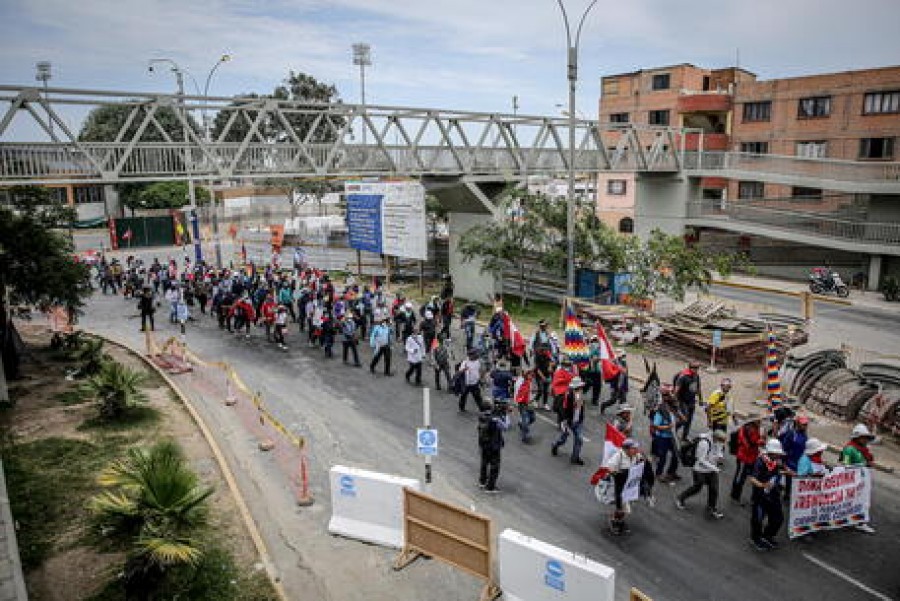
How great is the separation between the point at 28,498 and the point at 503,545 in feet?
24.5

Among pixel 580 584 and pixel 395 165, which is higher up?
pixel 395 165

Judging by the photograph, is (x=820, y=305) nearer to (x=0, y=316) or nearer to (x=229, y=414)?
(x=229, y=414)

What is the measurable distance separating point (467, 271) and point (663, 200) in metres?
14.3

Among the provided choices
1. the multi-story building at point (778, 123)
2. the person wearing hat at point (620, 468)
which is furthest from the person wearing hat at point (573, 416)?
the multi-story building at point (778, 123)

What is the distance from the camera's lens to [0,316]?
15945 millimetres

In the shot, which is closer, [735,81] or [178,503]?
[178,503]

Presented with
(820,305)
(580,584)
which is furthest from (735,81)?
(580,584)

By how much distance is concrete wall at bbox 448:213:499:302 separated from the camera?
2558 centimetres

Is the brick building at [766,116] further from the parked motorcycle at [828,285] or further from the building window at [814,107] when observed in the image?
the parked motorcycle at [828,285]

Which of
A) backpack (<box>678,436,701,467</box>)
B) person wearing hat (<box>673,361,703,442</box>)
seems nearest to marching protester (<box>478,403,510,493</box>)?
backpack (<box>678,436,701,467</box>)

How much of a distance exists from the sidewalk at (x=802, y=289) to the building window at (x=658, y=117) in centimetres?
1475

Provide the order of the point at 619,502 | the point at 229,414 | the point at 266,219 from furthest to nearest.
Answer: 1. the point at 266,219
2. the point at 229,414
3. the point at 619,502

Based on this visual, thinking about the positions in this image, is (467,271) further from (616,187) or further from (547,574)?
(616,187)

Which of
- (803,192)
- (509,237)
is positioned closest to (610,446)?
(509,237)
